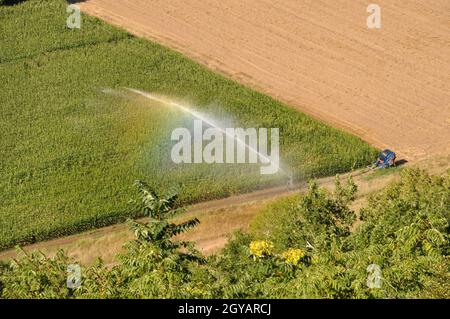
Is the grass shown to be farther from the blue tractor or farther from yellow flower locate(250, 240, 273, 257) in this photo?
yellow flower locate(250, 240, 273, 257)

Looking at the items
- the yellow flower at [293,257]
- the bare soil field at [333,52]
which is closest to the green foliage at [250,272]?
the yellow flower at [293,257]

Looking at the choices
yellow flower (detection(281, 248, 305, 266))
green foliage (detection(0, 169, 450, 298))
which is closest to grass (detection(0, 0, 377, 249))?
green foliage (detection(0, 169, 450, 298))

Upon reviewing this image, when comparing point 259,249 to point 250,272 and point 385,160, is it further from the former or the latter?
point 385,160

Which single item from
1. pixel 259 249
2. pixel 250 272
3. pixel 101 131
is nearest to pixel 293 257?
pixel 259 249

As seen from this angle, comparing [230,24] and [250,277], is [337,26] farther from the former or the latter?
[250,277]

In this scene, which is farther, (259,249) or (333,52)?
(333,52)

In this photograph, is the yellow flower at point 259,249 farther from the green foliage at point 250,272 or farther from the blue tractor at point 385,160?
the blue tractor at point 385,160
